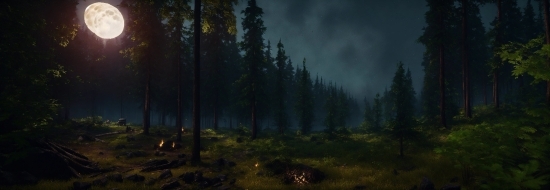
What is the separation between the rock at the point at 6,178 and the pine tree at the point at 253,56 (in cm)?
2159

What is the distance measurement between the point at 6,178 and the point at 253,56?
23.4 meters

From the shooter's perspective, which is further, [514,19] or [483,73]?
[483,73]

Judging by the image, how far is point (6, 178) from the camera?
9.57 m

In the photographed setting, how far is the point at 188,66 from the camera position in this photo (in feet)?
137

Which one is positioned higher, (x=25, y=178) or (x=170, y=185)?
(x=25, y=178)

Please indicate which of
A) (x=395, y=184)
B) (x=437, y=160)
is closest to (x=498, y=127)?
(x=395, y=184)

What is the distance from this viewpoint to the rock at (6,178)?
9.41 metres

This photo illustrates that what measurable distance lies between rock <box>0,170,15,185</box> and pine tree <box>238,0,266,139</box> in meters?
21.6

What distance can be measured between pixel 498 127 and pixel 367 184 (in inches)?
205

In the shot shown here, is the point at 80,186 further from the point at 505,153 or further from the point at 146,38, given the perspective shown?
the point at 146,38

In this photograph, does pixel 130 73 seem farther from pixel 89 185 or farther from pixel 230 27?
pixel 89 185

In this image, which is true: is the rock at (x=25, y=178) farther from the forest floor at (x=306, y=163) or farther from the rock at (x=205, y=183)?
the rock at (x=205, y=183)

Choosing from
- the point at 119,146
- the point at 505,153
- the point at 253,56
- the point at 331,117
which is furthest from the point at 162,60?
the point at 505,153

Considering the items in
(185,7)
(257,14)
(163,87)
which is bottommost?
(163,87)
